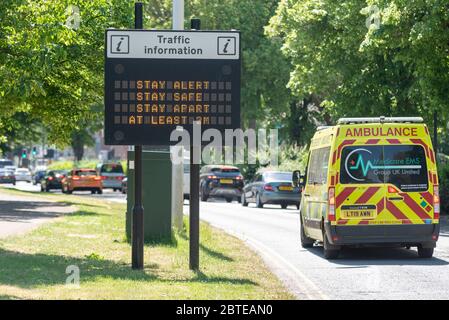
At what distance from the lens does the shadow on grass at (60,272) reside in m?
14.0

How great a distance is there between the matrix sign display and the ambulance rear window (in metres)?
3.35

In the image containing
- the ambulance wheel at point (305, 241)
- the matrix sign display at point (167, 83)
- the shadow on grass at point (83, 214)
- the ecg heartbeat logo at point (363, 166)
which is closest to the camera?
the matrix sign display at point (167, 83)

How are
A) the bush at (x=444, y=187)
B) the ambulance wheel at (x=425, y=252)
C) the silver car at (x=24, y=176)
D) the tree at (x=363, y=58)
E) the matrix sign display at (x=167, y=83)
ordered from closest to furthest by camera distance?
1. the matrix sign display at (x=167, y=83)
2. the ambulance wheel at (x=425, y=252)
3. the tree at (x=363, y=58)
4. the bush at (x=444, y=187)
5. the silver car at (x=24, y=176)

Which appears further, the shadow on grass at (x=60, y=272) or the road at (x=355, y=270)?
the shadow on grass at (x=60, y=272)

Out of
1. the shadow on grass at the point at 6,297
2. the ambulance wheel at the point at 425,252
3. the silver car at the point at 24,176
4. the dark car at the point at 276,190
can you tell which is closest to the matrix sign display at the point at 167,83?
the shadow on grass at the point at 6,297

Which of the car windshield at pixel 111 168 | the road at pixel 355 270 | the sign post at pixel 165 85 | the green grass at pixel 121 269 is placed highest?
the sign post at pixel 165 85

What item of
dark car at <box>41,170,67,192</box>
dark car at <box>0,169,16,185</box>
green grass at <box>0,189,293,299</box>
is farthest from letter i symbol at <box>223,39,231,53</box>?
dark car at <box>0,169,16,185</box>

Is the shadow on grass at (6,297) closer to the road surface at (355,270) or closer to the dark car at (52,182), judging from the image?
the road surface at (355,270)

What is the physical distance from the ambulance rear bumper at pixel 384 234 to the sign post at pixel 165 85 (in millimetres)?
3499

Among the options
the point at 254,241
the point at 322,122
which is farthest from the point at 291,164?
the point at 254,241

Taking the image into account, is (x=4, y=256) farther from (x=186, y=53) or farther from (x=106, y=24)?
(x=106, y=24)
